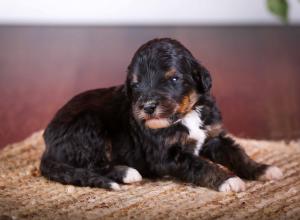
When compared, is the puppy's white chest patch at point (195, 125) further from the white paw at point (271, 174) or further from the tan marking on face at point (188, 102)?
the white paw at point (271, 174)

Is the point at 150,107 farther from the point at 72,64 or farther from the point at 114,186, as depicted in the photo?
the point at 72,64

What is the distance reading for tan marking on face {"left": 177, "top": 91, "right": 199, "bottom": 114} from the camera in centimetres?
237

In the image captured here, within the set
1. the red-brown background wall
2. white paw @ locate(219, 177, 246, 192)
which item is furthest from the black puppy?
the red-brown background wall

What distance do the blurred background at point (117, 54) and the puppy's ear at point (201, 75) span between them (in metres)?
0.19

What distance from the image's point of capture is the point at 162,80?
2.32 meters

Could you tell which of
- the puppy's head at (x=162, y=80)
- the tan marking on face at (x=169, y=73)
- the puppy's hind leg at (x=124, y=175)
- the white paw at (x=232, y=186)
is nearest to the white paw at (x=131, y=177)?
the puppy's hind leg at (x=124, y=175)

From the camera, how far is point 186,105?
7.86ft

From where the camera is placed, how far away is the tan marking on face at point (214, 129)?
257 cm

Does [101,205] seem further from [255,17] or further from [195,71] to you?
[255,17]

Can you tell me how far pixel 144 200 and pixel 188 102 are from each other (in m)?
0.42

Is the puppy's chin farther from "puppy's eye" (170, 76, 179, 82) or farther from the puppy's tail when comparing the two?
the puppy's tail

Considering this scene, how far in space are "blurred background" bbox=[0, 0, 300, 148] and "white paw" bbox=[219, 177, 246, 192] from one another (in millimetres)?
573

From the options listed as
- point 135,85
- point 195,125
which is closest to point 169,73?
point 135,85

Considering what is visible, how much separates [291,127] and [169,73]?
135 centimetres
